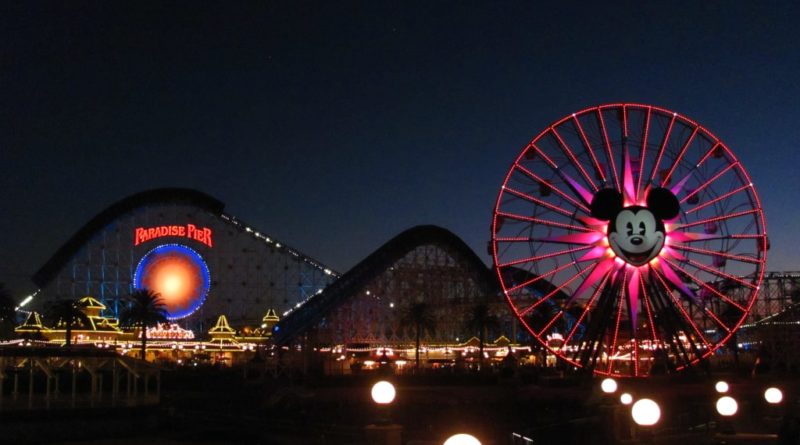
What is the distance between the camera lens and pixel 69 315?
59.8m

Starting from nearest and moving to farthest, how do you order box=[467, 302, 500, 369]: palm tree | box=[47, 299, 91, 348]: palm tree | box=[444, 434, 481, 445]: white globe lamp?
1. box=[444, 434, 481, 445]: white globe lamp
2. box=[47, 299, 91, 348]: palm tree
3. box=[467, 302, 500, 369]: palm tree

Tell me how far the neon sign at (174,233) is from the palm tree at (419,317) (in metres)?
22.8

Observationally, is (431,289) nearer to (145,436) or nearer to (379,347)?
(379,347)

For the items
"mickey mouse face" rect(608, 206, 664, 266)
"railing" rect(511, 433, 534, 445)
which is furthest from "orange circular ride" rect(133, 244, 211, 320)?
"railing" rect(511, 433, 534, 445)

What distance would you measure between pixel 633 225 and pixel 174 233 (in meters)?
52.8

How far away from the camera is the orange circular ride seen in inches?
3130

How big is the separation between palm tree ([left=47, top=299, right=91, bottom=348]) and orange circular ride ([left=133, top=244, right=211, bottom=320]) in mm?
13369

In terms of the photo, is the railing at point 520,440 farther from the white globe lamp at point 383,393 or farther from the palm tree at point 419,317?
the palm tree at point 419,317

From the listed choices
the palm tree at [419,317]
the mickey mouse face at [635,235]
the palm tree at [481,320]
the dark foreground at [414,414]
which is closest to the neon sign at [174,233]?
the palm tree at [419,317]

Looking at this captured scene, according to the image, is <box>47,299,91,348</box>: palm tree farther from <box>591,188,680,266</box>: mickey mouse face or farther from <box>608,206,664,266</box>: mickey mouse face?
<box>608,206,664,266</box>: mickey mouse face

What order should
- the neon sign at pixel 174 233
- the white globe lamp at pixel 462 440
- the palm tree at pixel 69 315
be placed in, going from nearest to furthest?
the white globe lamp at pixel 462 440 → the palm tree at pixel 69 315 → the neon sign at pixel 174 233

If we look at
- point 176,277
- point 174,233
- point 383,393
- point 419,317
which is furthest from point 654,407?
point 176,277

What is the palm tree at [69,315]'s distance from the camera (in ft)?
196

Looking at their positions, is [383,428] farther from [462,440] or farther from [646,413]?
[462,440]
